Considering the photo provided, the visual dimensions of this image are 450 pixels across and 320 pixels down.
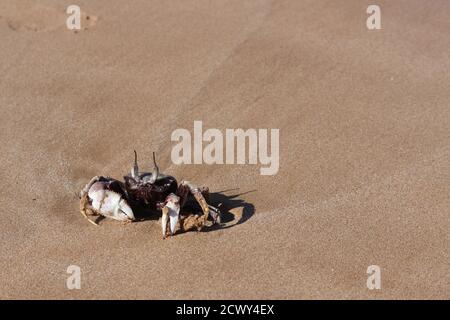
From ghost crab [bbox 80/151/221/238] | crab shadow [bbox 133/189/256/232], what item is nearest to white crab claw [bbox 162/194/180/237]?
ghost crab [bbox 80/151/221/238]

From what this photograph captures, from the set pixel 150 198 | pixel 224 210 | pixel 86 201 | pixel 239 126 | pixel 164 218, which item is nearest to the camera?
pixel 164 218

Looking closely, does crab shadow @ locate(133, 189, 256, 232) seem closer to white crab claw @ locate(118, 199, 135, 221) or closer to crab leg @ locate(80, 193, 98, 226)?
white crab claw @ locate(118, 199, 135, 221)

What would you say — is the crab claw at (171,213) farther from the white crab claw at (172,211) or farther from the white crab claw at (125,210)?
the white crab claw at (125,210)

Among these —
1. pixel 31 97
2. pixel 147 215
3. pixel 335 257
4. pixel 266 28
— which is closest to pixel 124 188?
pixel 147 215

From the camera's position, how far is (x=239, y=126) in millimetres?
9047

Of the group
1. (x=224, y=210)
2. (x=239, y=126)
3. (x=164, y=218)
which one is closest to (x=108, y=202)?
(x=164, y=218)

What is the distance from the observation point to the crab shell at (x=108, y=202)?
7.29 meters

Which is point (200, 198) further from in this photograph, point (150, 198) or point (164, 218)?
point (150, 198)

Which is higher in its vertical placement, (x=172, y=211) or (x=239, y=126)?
(x=239, y=126)

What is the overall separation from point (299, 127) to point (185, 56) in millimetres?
2226

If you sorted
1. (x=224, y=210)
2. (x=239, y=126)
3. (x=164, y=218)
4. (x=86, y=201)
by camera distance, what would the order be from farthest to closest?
(x=239, y=126)
(x=224, y=210)
(x=86, y=201)
(x=164, y=218)

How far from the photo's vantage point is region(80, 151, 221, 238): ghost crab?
23.6 ft

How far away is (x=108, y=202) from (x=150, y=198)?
429 millimetres

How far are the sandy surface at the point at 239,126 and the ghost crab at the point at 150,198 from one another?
169mm
